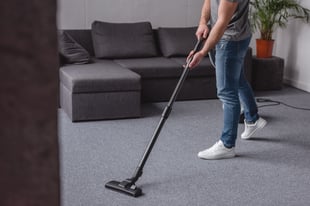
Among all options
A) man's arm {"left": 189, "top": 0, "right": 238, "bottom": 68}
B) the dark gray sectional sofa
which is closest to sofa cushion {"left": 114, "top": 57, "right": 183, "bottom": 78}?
the dark gray sectional sofa

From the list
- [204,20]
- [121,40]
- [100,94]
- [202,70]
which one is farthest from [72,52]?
[204,20]

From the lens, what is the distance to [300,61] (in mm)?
5242

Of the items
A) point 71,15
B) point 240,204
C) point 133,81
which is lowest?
point 240,204

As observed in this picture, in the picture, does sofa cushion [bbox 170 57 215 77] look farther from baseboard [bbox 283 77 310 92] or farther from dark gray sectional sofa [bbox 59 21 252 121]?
baseboard [bbox 283 77 310 92]

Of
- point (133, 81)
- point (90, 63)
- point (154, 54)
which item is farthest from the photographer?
point (154, 54)

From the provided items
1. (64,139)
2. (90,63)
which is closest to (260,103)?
(90,63)

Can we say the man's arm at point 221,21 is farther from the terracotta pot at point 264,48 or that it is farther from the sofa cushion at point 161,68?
the terracotta pot at point 264,48

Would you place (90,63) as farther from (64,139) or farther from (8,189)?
(8,189)

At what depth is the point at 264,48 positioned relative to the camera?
16.9 feet

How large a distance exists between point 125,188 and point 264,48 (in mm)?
3098

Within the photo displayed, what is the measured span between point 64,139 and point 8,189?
3.21 metres

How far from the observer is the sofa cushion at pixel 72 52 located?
4.33m

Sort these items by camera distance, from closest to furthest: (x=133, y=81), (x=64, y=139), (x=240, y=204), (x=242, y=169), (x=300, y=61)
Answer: (x=240, y=204) < (x=242, y=169) < (x=64, y=139) < (x=133, y=81) < (x=300, y=61)

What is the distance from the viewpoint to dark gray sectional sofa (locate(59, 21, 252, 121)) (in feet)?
12.5
